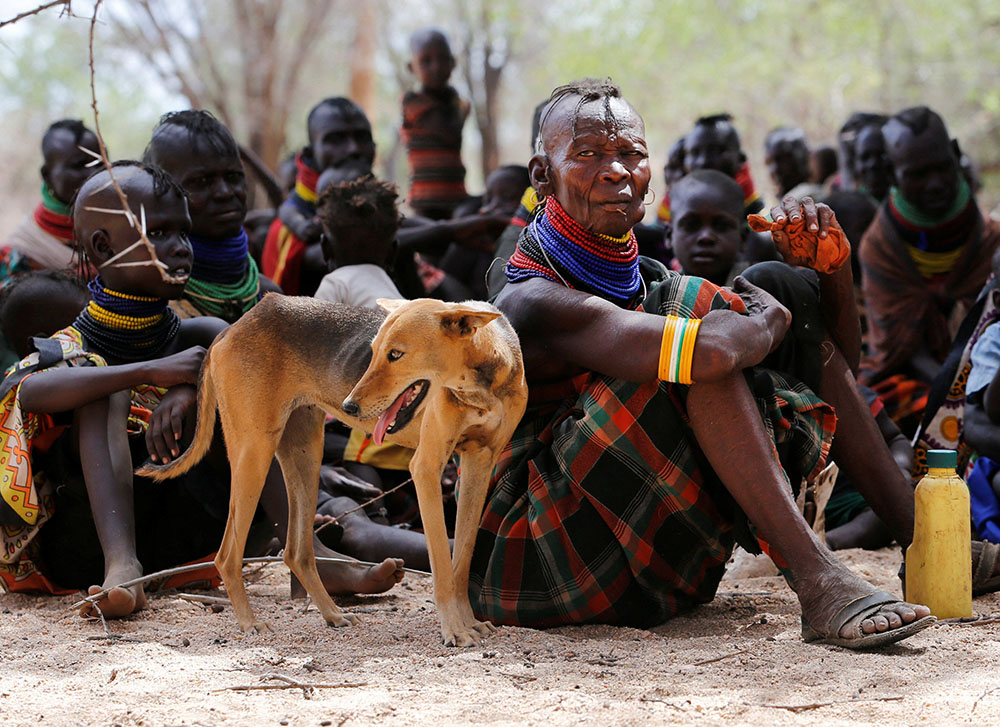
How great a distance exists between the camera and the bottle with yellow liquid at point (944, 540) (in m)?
3.21

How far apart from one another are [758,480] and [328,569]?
153 cm

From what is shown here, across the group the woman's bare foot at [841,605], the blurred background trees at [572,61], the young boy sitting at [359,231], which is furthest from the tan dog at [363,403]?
the blurred background trees at [572,61]

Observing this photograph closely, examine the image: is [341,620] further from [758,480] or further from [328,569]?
[758,480]

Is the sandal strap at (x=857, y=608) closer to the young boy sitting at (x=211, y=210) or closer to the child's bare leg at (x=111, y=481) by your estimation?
the child's bare leg at (x=111, y=481)

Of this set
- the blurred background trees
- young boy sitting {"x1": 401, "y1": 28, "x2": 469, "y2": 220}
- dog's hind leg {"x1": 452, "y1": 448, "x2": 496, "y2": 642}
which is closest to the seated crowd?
dog's hind leg {"x1": 452, "y1": 448, "x2": 496, "y2": 642}

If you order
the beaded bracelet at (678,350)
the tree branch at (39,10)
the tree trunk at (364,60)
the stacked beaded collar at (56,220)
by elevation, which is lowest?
the beaded bracelet at (678,350)

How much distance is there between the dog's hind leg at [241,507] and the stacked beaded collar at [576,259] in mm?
904

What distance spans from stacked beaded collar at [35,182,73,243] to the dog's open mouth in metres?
3.96

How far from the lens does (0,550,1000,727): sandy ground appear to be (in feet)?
7.90

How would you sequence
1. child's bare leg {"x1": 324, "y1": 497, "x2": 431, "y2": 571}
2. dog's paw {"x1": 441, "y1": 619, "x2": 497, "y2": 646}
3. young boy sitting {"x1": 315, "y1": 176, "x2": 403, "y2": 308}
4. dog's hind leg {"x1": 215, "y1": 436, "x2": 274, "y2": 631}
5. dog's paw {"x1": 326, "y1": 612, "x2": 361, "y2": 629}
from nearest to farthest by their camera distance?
dog's paw {"x1": 441, "y1": 619, "x2": 497, "y2": 646}, dog's hind leg {"x1": 215, "y1": 436, "x2": 274, "y2": 631}, dog's paw {"x1": 326, "y1": 612, "x2": 361, "y2": 629}, child's bare leg {"x1": 324, "y1": 497, "x2": 431, "y2": 571}, young boy sitting {"x1": 315, "y1": 176, "x2": 403, "y2": 308}

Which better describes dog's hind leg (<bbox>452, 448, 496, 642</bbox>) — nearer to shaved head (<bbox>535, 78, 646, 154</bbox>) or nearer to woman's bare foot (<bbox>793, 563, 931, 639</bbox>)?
woman's bare foot (<bbox>793, 563, 931, 639</bbox>)

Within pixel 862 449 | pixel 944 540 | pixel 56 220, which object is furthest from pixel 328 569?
pixel 56 220

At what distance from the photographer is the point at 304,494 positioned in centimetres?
340

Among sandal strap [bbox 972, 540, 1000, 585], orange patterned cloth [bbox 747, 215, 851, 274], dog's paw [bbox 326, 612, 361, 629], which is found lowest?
sandal strap [bbox 972, 540, 1000, 585]
